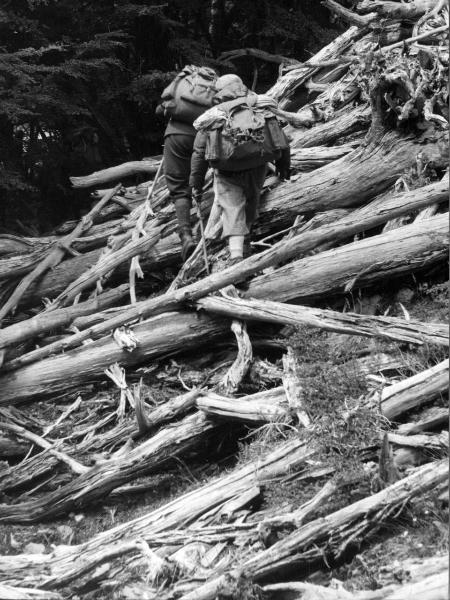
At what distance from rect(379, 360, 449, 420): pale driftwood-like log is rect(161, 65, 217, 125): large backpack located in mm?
4002

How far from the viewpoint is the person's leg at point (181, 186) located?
8.55 metres

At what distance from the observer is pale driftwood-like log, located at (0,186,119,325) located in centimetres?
906

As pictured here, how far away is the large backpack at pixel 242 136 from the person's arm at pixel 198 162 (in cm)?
19

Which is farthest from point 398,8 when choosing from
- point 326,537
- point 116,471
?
point 326,537

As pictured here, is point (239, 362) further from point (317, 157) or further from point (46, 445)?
point (317, 157)

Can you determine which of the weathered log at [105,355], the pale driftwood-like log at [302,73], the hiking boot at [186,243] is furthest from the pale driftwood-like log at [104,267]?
the pale driftwood-like log at [302,73]

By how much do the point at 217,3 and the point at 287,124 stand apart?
427cm

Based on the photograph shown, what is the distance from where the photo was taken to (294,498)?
5.30m

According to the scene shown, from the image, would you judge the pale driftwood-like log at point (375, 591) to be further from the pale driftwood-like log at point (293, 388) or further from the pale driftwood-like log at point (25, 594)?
the pale driftwood-like log at point (25, 594)

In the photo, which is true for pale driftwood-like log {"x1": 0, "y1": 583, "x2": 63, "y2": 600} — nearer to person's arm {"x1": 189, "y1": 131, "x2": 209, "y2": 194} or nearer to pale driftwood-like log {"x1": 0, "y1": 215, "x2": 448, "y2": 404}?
pale driftwood-like log {"x1": 0, "y1": 215, "x2": 448, "y2": 404}

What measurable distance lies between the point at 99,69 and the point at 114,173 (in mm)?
2220

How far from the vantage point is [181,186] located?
8656 millimetres

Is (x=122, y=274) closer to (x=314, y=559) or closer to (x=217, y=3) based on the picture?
(x=314, y=559)

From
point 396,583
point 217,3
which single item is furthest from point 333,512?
point 217,3
